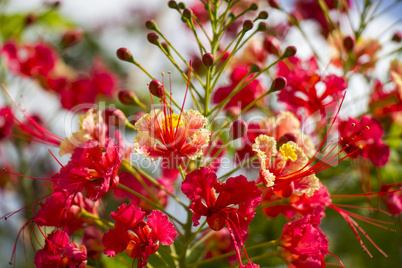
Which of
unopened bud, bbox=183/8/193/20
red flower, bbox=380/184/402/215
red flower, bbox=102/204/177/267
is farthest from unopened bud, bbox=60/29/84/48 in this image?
red flower, bbox=380/184/402/215

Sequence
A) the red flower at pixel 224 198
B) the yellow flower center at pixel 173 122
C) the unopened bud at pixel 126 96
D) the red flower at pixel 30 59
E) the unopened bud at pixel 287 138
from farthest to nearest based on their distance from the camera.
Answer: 1. the red flower at pixel 30 59
2. the unopened bud at pixel 126 96
3. the unopened bud at pixel 287 138
4. the yellow flower center at pixel 173 122
5. the red flower at pixel 224 198

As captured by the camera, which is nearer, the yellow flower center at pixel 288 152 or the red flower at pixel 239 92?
the yellow flower center at pixel 288 152

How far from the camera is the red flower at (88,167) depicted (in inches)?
56.4

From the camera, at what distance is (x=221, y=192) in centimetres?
138

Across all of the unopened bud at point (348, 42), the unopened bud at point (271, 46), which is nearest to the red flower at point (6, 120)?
the unopened bud at point (271, 46)

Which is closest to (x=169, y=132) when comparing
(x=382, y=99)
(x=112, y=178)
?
(x=112, y=178)

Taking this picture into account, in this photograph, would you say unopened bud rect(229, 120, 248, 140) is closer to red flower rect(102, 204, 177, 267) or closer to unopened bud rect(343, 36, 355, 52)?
red flower rect(102, 204, 177, 267)

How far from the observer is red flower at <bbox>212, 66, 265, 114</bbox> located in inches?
84.9

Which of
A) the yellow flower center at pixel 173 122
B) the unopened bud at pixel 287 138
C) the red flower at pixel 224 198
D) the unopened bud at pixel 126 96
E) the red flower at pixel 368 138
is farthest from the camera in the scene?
the red flower at pixel 368 138

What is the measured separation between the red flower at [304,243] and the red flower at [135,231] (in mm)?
432

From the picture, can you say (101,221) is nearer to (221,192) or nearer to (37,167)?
(221,192)

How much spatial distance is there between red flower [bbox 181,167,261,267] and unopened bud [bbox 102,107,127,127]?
0.46 m

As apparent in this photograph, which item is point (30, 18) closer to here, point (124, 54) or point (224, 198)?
point (124, 54)

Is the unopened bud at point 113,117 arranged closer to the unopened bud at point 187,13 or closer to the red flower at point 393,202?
the unopened bud at point 187,13
